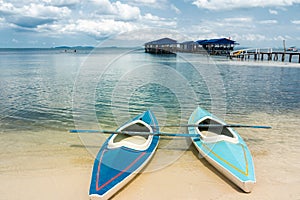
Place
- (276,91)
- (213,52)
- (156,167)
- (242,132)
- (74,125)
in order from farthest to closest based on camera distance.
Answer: (213,52) < (276,91) < (74,125) < (242,132) < (156,167)

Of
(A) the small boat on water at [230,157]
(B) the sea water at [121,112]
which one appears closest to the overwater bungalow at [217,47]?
(B) the sea water at [121,112]

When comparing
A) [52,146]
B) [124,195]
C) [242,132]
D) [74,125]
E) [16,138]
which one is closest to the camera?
[124,195]

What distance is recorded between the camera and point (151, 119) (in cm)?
889

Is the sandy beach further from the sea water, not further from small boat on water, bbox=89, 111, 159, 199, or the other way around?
small boat on water, bbox=89, 111, 159, 199

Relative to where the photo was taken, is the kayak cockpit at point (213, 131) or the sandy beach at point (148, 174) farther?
the kayak cockpit at point (213, 131)

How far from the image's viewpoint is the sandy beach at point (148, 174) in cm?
519

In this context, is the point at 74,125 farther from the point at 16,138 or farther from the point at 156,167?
the point at 156,167

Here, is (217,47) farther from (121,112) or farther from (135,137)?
(135,137)

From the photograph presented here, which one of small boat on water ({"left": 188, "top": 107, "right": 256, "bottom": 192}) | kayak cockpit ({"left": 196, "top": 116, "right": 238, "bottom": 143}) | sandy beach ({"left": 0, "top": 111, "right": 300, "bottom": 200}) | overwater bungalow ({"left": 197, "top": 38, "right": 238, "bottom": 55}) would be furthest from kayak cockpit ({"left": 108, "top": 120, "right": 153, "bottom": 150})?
overwater bungalow ({"left": 197, "top": 38, "right": 238, "bottom": 55})

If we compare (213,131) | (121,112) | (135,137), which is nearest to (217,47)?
(121,112)

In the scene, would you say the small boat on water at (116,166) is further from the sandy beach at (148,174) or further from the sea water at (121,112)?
the sea water at (121,112)

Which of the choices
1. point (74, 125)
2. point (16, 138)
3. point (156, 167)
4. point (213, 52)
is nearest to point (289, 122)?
point (156, 167)

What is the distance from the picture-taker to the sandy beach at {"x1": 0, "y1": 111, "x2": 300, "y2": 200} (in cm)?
519

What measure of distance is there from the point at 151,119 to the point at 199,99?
262 inches
